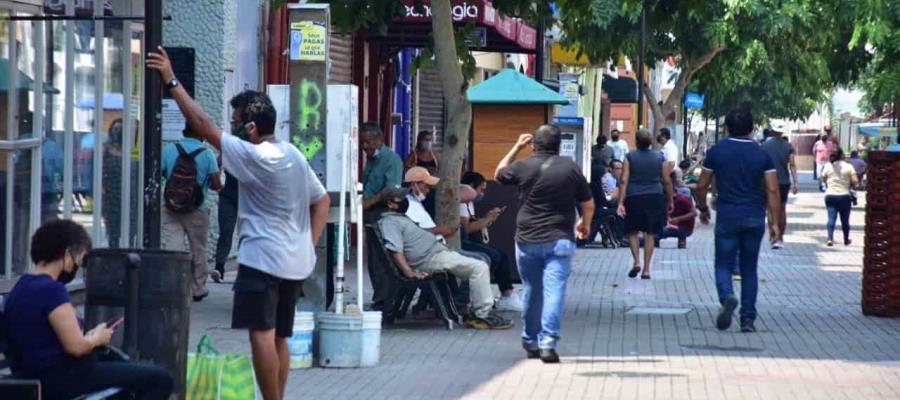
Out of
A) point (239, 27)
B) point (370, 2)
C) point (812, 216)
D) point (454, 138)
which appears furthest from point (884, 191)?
point (812, 216)

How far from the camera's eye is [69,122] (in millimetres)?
15391

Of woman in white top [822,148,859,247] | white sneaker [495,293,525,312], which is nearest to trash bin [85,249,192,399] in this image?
white sneaker [495,293,525,312]

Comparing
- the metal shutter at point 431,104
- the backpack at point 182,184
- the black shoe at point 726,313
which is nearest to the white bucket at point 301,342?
the backpack at point 182,184

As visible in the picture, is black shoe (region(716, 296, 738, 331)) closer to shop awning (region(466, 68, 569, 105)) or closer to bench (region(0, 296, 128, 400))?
shop awning (region(466, 68, 569, 105))

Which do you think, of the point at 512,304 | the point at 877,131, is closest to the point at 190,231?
the point at 512,304

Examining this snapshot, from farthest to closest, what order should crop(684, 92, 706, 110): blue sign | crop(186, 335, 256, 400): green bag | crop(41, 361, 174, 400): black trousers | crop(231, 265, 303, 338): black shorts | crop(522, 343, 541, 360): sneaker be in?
crop(684, 92, 706, 110): blue sign → crop(522, 343, 541, 360): sneaker → crop(231, 265, 303, 338): black shorts → crop(186, 335, 256, 400): green bag → crop(41, 361, 174, 400): black trousers

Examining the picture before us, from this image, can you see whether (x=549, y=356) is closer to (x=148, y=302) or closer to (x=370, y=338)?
(x=370, y=338)

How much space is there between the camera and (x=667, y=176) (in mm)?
21312

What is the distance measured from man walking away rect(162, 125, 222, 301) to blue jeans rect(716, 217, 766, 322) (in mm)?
4232

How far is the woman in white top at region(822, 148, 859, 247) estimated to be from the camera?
2728 cm

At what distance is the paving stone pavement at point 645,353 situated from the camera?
34.9 feet

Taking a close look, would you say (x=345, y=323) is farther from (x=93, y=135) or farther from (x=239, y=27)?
(x=239, y=27)

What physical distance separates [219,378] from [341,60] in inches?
666

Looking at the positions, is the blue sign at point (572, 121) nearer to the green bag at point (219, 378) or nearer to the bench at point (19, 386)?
the green bag at point (219, 378)
